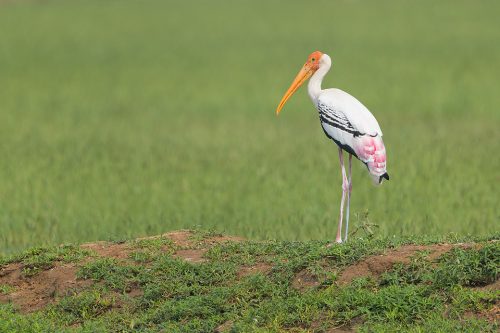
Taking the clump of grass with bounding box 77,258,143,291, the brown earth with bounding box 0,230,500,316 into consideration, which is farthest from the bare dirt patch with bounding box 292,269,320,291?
the clump of grass with bounding box 77,258,143,291

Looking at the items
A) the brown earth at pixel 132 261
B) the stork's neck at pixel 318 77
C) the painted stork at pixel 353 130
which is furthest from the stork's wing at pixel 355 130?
the brown earth at pixel 132 261

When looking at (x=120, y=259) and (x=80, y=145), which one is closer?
(x=120, y=259)

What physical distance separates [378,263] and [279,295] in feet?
2.54

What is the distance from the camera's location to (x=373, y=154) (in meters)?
9.20

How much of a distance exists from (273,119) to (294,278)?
14396mm

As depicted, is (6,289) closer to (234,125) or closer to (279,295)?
(279,295)

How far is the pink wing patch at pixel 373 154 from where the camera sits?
9188 mm

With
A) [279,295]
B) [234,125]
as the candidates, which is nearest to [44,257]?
[279,295]

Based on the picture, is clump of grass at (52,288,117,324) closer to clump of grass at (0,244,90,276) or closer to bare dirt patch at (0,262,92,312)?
bare dirt patch at (0,262,92,312)

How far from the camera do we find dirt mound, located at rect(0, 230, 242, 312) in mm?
9008

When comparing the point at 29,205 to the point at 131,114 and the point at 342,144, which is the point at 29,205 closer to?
the point at 342,144

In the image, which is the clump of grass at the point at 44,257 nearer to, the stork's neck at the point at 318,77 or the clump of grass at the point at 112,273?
the clump of grass at the point at 112,273

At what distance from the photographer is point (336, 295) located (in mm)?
8047

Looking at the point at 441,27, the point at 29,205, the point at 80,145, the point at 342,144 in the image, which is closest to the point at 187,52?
the point at 441,27
